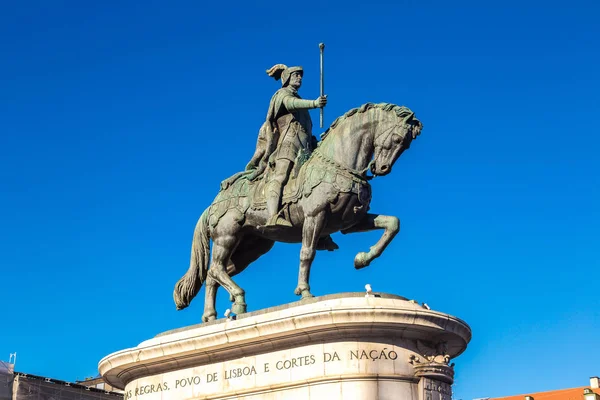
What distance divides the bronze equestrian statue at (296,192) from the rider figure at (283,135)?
21 millimetres

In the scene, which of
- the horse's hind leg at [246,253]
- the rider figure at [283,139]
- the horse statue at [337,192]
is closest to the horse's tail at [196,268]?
the horse's hind leg at [246,253]

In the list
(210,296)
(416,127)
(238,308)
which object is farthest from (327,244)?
(416,127)

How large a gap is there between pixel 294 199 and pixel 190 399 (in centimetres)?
455

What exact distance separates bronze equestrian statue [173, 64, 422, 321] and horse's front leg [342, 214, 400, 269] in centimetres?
2

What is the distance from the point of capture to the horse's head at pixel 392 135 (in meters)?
18.5

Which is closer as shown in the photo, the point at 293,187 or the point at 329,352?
the point at 329,352

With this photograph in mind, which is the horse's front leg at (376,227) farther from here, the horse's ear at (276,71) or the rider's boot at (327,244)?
the horse's ear at (276,71)

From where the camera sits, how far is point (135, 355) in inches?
762

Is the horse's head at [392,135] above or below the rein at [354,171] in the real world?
above

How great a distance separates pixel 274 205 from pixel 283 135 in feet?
6.00

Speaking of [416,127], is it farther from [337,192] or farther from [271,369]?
[271,369]

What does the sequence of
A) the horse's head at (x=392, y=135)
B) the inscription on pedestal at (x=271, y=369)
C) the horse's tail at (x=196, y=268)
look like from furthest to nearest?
the horse's tail at (x=196, y=268) < the horse's head at (x=392, y=135) < the inscription on pedestal at (x=271, y=369)

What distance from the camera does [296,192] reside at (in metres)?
19.1

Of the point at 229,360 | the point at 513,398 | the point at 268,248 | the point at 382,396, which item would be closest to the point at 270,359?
the point at 229,360
